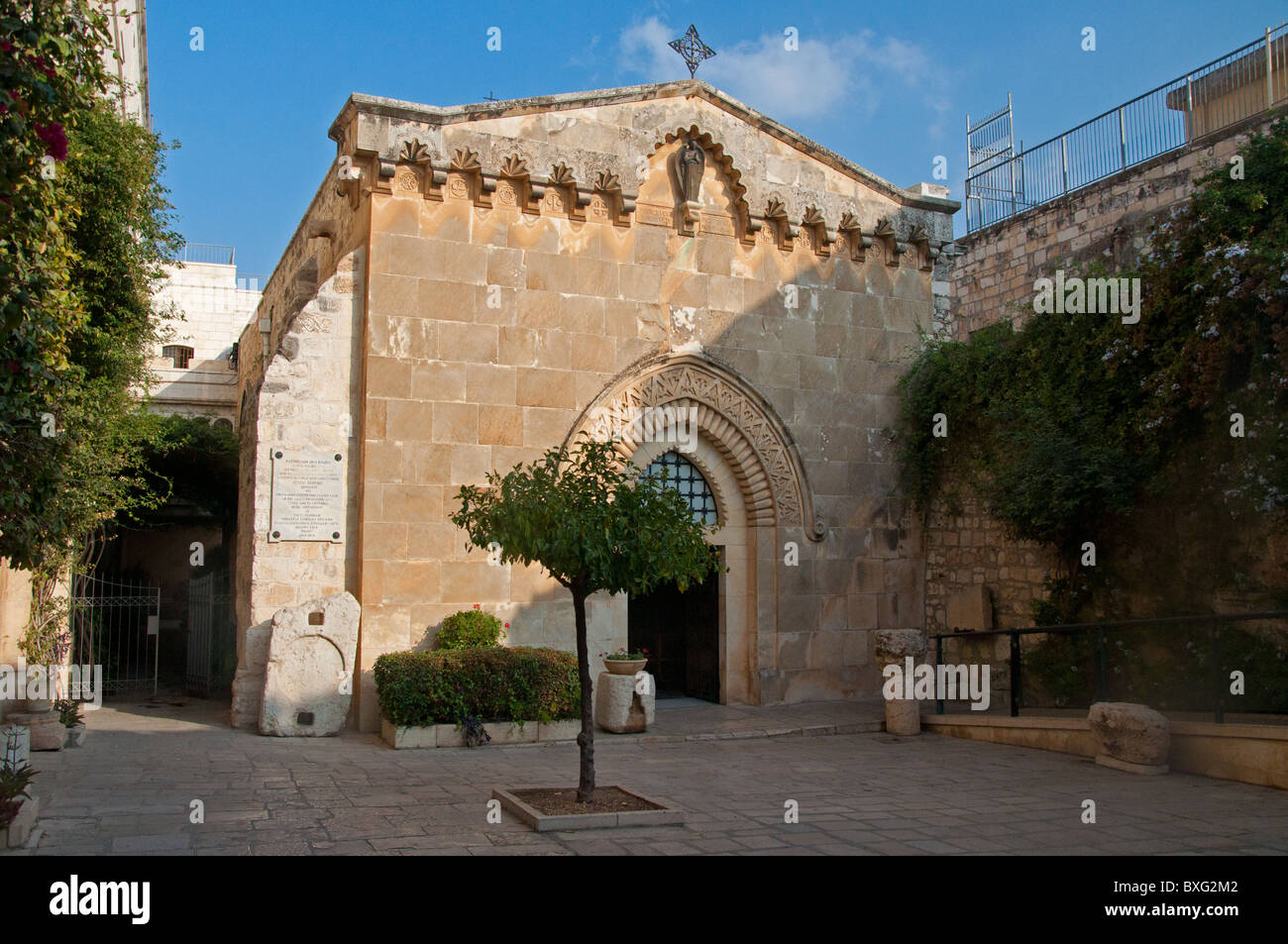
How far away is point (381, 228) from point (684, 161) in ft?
12.6

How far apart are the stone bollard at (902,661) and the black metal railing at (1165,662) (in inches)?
18.1

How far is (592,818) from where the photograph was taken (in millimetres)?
6090

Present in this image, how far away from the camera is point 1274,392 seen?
8641 mm

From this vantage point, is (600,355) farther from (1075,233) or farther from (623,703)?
(1075,233)

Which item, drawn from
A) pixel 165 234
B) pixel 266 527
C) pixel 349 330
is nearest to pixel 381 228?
pixel 349 330

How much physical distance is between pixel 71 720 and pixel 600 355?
650cm

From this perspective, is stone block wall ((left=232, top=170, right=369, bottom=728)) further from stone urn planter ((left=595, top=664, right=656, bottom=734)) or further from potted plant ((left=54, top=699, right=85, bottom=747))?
stone urn planter ((left=595, top=664, right=656, bottom=734))

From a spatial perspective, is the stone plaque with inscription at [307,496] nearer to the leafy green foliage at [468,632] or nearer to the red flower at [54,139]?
the leafy green foliage at [468,632]

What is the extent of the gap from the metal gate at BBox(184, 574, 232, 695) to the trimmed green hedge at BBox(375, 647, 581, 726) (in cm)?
537

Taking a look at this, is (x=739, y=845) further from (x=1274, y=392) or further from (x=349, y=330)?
(x=349, y=330)

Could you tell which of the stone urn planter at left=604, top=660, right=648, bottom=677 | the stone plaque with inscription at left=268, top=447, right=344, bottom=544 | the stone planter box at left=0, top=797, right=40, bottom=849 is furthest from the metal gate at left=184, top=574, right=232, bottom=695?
the stone planter box at left=0, top=797, right=40, bottom=849

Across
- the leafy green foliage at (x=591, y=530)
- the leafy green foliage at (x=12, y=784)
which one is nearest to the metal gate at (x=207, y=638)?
the leafy green foliage at (x=12, y=784)

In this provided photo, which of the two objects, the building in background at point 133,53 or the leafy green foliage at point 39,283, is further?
the building in background at point 133,53

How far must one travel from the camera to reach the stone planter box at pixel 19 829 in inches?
208
